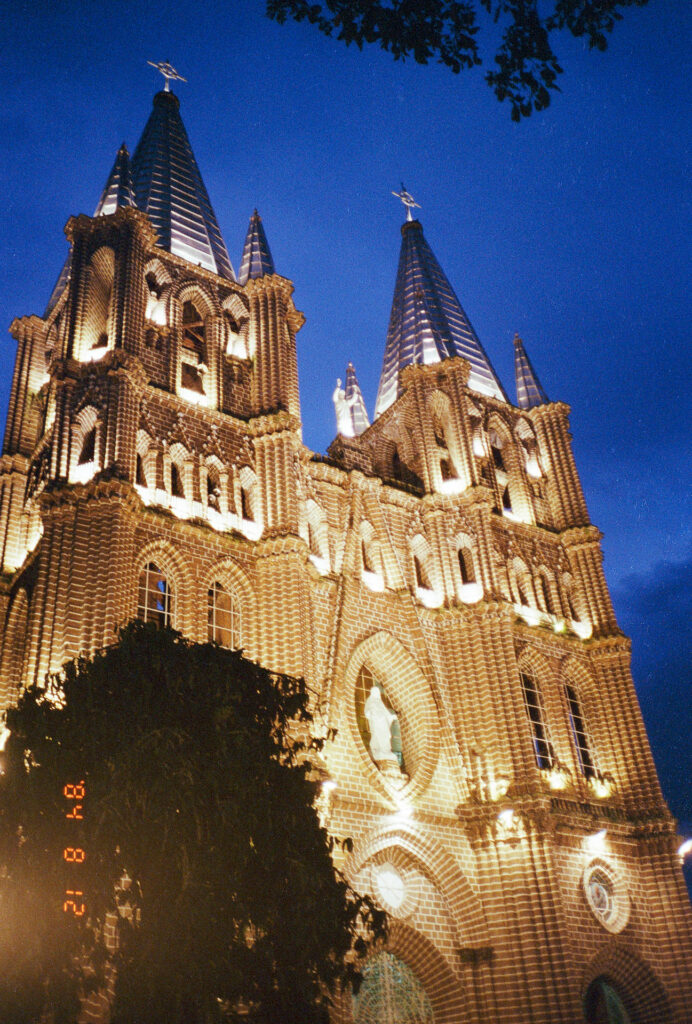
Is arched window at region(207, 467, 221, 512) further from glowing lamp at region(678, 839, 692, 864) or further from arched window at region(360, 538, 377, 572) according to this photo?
glowing lamp at region(678, 839, 692, 864)

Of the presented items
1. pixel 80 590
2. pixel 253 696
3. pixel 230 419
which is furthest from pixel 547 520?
pixel 253 696

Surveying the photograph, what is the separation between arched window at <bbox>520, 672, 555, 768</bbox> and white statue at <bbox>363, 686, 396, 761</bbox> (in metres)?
3.78

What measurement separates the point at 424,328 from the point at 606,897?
18.6m

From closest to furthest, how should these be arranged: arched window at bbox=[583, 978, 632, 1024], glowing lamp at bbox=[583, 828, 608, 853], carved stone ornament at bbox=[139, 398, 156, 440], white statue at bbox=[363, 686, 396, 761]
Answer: white statue at bbox=[363, 686, 396, 761] → carved stone ornament at bbox=[139, 398, 156, 440] → arched window at bbox=[583, 978, 632, 1024] → glowing lamp at bbox=[583, 828, 608, 853]

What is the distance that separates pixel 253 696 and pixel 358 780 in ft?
25.9

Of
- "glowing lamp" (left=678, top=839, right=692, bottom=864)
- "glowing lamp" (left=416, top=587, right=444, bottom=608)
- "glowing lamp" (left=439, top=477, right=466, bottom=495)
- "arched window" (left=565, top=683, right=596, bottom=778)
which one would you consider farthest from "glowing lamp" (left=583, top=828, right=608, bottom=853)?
"glowing lamp" (left=439, top=477, right=466, bottom=495)

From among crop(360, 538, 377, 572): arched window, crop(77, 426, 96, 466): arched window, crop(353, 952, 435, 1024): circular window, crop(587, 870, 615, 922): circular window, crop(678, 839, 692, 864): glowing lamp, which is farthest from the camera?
crop(360, 538, 377, 572): arched window

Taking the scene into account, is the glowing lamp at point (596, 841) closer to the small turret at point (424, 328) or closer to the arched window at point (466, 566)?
the arched window at point (466, 566)

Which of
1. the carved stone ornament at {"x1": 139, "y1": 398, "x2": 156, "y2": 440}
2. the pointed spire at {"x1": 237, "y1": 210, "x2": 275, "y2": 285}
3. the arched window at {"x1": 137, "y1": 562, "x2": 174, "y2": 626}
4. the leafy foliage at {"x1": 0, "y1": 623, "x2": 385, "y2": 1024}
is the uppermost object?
the pointed spire at {"x1": 237, "y1": 210, "x2": 275, "y2": 285}

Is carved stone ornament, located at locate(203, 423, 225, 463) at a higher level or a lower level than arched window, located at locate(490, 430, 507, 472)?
lower

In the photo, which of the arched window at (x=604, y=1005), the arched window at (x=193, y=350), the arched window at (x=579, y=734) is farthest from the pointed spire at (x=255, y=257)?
the arched window at (x=604, y=1005)

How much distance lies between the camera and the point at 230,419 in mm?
25828

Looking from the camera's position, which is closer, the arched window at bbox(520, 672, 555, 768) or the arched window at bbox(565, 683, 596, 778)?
the arched window at bbox(520, 672, 555, 768)

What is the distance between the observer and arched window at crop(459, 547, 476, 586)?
27.7 m
